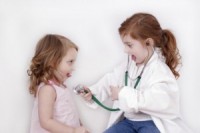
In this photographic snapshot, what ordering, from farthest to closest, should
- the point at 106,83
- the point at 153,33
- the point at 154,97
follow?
the point at 106,83, the point at 153,33, the point at 154,97

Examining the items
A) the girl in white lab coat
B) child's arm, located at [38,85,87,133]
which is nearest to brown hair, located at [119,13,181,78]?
the girl in white lab coat

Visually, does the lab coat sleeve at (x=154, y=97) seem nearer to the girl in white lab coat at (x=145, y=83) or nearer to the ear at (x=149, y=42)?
the girl in white lab coat at (x=145, y=83)

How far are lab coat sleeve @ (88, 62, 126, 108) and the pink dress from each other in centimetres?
10

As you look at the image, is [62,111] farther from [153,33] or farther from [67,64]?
[153,33]

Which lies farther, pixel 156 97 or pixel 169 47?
pixel 169 47

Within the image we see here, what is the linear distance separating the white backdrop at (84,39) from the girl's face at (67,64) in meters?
0.11

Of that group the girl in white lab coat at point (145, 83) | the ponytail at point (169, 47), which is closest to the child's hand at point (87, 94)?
the girl in white lab coat at point (145, 83)

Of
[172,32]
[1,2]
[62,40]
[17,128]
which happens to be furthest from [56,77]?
[172,32]

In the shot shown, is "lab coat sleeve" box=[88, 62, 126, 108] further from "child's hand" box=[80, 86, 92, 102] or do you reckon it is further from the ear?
the ear

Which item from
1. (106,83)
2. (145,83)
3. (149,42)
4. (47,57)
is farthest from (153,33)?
(47,57)

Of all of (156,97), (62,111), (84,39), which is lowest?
(62,111)

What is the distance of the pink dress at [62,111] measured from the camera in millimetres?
1560

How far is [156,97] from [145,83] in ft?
0.29

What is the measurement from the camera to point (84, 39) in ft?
5.62
